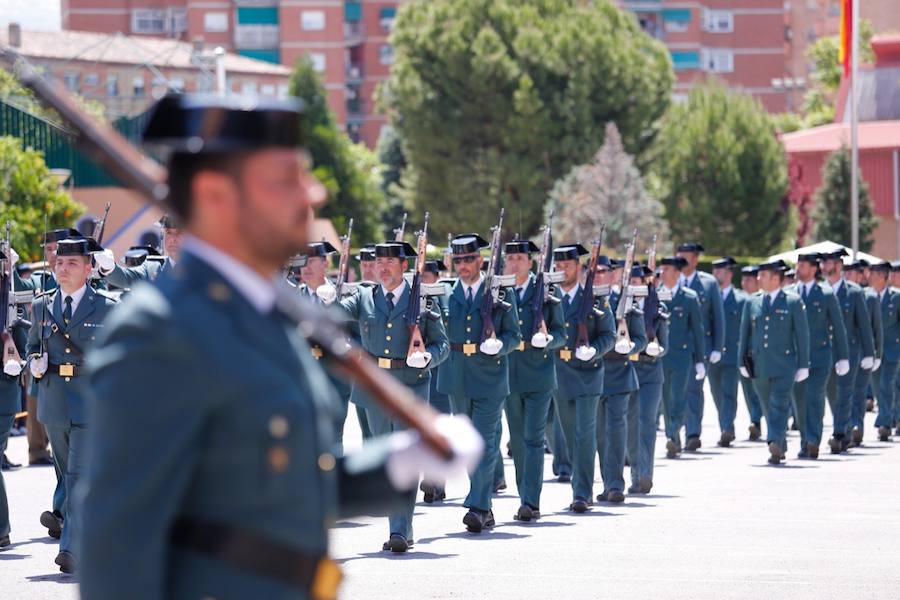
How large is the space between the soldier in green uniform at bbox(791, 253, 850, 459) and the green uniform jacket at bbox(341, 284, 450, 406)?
7260mm

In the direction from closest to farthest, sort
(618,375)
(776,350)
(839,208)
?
1. (618,375)
2. (776,350)
3. (839,208)

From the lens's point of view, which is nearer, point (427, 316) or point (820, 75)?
point (427, 316)

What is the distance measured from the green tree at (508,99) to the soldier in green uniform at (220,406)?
58990mm

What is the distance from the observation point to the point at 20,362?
1257cm

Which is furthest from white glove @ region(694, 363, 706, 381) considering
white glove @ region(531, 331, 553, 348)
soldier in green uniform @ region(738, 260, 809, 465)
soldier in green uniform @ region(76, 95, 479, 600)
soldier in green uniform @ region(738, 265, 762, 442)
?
soldier in green uniform @ region(76, 95, 479, 600)

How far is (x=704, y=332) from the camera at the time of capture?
20703mm

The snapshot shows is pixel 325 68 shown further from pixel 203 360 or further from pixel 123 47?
pixel 203 360

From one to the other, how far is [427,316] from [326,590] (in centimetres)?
902

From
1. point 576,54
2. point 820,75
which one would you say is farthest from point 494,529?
point 820,75

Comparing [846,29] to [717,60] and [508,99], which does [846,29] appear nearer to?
[508,99]

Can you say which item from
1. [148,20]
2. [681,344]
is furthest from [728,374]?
[148,20]

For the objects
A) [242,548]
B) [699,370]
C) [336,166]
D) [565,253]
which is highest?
[336,166]

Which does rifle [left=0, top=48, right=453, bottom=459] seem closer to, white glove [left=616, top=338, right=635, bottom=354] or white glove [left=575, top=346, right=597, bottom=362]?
white glove [left=575, top=346, right=597, bottom=362]

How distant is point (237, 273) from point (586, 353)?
10.7 meters
